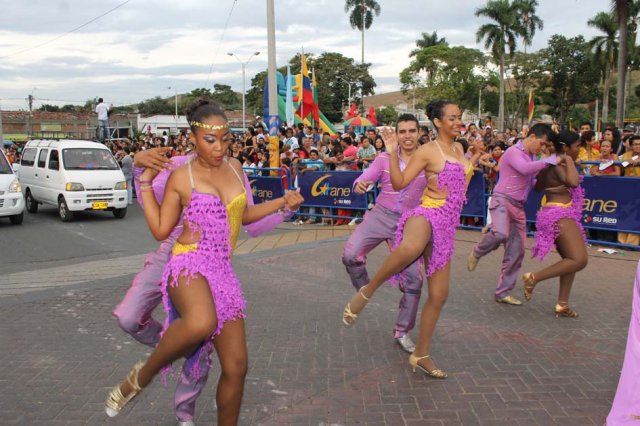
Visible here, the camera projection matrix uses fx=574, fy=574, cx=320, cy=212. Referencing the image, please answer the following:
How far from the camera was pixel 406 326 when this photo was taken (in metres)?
4.75

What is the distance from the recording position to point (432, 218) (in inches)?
161

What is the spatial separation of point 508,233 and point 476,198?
4.77 metres

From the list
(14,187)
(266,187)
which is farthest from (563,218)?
(14,187)

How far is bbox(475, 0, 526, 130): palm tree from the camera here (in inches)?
1945

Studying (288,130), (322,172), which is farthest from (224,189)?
(288,130)

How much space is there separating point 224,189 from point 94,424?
1.72 metres

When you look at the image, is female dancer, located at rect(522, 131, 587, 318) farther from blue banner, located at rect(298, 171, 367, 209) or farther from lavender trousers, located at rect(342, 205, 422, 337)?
blue banner, located at rect(298, 171, 367, 209)

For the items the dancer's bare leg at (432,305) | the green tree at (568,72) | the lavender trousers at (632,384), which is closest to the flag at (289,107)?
the dancer's bare leg at (432,305)

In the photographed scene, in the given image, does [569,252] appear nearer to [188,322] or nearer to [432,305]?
[432,305]

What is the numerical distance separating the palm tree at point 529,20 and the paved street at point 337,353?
49.0 metres

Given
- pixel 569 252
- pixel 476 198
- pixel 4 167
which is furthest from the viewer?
pixel 4 167

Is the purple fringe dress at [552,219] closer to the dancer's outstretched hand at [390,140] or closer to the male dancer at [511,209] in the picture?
the male dancer at [511,209]

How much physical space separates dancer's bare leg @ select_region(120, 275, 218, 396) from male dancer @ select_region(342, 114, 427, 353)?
2.14m

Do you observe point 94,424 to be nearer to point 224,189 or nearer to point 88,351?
point 88,351
